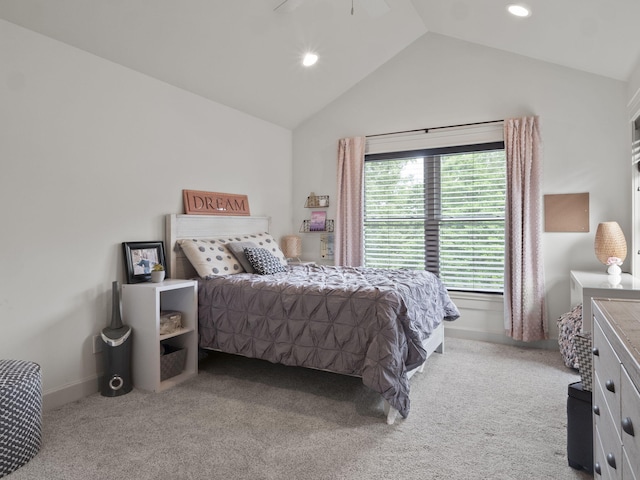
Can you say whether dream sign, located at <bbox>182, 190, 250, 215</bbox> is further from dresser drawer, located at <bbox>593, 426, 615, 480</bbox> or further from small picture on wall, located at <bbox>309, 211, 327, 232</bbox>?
dresser drawer, located at <bbox>593, 426, 615, 480</bbox>

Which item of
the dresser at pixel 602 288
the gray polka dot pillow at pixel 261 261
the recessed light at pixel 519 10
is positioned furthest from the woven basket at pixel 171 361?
the recessed light at pixel 519 10

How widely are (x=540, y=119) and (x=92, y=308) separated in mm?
4034

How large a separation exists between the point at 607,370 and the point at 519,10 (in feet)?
9.18

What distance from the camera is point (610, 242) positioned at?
322 cm

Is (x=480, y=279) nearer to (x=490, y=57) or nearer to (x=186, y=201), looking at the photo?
(x=490, y=57)

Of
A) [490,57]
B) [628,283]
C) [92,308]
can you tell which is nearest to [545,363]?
[628,283]

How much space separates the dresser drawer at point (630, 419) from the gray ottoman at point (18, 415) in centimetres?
235

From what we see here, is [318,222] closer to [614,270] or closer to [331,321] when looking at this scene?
[331,321]

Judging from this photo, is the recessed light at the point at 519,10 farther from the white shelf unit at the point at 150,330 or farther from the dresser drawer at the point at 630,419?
the white shelf unit at the point at 150,330

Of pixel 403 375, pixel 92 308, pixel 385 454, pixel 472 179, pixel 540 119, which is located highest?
pixel 540 119

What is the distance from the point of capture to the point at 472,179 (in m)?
4.17

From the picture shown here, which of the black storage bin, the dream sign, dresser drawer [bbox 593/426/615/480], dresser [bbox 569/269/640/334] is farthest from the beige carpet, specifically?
the dream sign

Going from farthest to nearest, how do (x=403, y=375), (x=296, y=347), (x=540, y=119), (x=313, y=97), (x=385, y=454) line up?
(x=313, y=97) < (x=540, y=119) < (x=296, y=347) < (x=403, y=375) < (x=385, y=454)

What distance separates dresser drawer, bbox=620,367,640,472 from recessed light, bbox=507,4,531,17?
287cm
